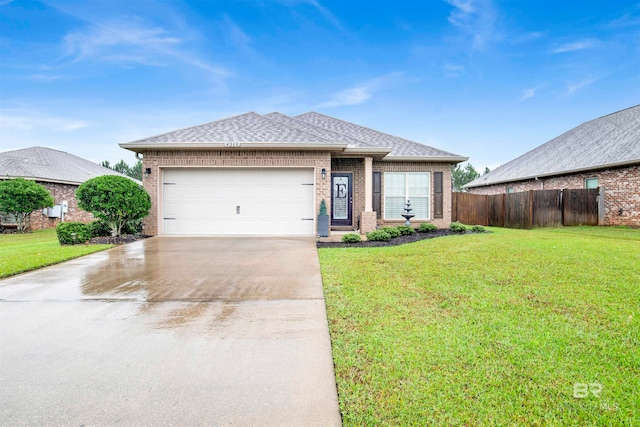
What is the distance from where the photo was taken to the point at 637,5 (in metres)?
12.6

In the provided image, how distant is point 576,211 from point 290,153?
1374cm

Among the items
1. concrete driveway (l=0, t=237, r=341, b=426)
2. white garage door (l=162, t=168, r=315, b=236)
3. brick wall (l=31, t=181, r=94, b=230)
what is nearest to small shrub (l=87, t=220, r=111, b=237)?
white garage door (l=162, t=168, r=315, b=236)

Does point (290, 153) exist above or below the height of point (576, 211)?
above

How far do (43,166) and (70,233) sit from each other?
12940 millimetres

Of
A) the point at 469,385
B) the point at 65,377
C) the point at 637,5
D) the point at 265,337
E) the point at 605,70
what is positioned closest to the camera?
the point at 469,385

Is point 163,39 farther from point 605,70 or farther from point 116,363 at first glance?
point 605,70

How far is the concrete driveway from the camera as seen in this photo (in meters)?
2.03

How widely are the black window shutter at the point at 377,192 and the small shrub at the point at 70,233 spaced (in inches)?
383

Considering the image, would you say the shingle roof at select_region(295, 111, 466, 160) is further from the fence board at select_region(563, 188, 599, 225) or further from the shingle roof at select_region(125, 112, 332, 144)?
the fence board at select_region(563, 188, 599, 225)

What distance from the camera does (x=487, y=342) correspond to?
2857 millimetres

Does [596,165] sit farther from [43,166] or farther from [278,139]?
[43,166]

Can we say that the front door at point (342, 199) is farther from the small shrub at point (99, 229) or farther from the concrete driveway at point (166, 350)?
the small shrub at point (99, 229)

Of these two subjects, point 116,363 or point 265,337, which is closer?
point 116,363

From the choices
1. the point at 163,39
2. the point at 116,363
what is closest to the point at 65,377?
the point at 116,363
